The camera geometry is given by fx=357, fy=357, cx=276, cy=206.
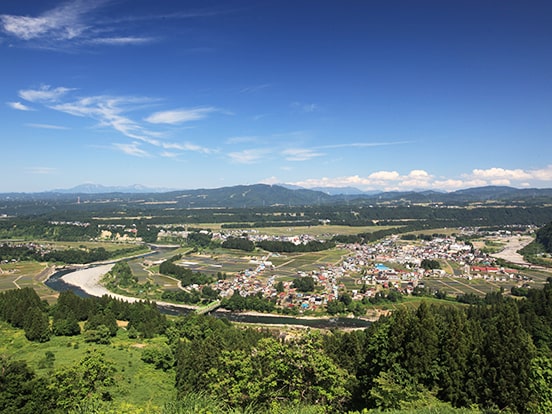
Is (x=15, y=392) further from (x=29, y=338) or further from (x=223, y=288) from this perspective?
(x=223, y=288)

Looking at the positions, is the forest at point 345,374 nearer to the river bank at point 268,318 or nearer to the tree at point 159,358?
the tree at point 159,358

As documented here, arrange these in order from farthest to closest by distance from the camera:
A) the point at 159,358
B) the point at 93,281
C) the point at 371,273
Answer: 1. the point at 371,273
2. the point at 93,281
3. the point at 159,358

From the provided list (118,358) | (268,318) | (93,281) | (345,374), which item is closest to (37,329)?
(118,358)

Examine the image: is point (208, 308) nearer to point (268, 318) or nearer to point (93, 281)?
point (268, 318)

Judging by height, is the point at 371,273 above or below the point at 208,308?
above

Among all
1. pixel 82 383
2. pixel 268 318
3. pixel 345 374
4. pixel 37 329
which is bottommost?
pixel 268 318

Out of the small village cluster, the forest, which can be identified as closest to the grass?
the forest

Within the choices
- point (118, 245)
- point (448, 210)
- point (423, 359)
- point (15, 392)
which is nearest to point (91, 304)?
point (15, 392)

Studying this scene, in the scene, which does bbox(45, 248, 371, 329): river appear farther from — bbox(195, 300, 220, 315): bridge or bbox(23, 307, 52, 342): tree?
bbox(23, 307, 52, 342): tree

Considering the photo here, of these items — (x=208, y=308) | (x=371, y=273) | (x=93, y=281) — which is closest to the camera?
(x=208, y=308)

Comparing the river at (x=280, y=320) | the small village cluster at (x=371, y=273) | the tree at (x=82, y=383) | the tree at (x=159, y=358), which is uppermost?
the tree at (x=82, y=383)

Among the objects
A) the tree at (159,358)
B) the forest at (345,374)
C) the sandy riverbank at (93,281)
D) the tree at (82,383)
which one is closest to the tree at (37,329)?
the forest at (345,374)

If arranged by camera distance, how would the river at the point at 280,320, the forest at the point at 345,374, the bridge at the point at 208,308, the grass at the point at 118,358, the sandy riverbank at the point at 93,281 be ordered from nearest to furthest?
the forest at the point at 345,374 < the grass at the point at 118,358 < the river at the point at 280,320 < the bridge at the point at 208,308 < the sandy riverbank at the point at 93,281
